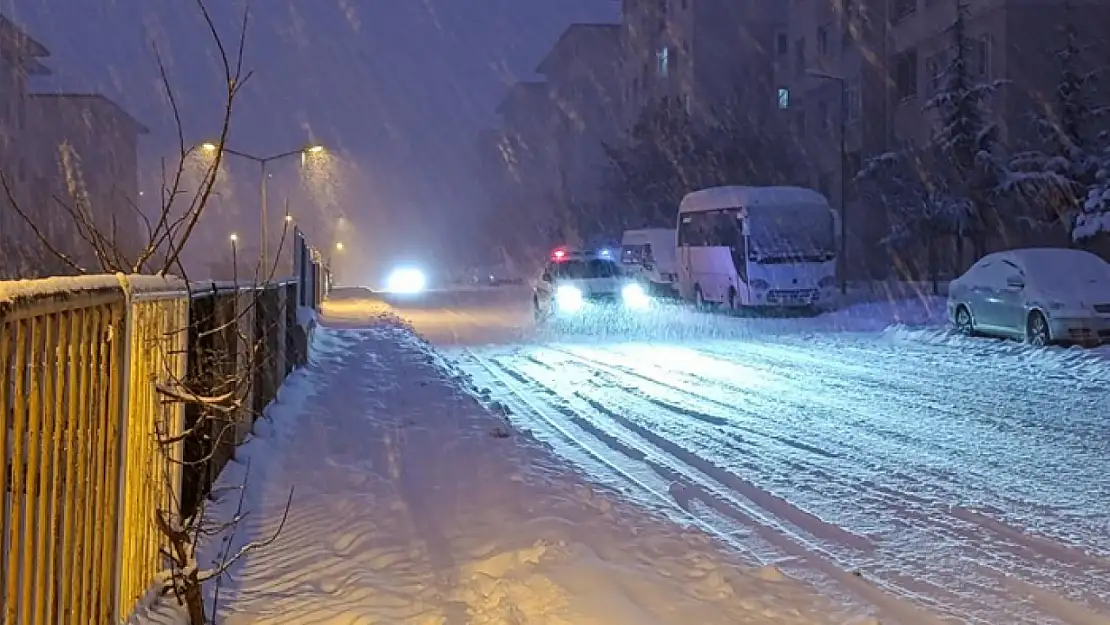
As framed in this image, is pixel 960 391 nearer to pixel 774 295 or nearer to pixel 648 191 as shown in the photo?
pixel 774 295

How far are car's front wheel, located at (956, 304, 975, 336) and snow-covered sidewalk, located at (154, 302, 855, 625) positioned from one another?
14776 mm

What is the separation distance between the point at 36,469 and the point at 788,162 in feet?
175

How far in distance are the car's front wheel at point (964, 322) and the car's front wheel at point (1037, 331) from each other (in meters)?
2.22

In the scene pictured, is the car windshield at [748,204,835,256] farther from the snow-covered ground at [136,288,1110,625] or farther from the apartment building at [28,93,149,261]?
the apartment building at [28,93,149,261]

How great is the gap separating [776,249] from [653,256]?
15500 millimetres

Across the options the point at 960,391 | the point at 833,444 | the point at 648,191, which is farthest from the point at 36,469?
the point at 648,191

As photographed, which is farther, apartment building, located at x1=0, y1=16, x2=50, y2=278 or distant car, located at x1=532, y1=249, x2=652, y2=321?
apartment building, located at x1=0, y1=16, x2=50, y2=278

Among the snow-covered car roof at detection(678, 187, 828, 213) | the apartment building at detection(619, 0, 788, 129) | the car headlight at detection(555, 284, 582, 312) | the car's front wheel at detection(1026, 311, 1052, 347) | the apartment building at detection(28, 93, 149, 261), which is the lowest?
the car's front wheel at detection(1026, 311, 1052, 347)

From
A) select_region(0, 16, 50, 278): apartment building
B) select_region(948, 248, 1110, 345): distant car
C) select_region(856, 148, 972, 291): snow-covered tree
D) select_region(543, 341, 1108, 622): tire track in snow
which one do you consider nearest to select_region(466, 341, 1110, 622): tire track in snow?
select_region(543, 341, 1108, 622): tire track in snow

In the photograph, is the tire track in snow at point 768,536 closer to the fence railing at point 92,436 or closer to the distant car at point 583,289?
the fence railing at point 92,436

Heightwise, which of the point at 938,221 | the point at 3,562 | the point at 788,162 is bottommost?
the point at 3,562

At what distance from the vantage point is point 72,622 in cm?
421

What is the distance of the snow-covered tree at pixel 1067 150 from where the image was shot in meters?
34.1

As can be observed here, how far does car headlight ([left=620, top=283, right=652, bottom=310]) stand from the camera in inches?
1313
